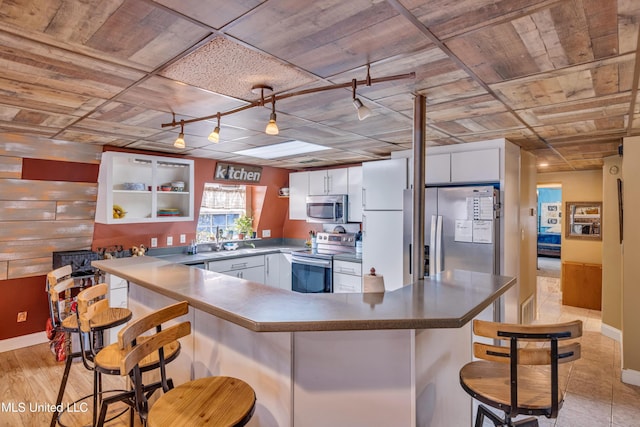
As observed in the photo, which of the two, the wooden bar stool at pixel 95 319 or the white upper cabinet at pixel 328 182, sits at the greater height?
the white upper cabinet at pixel 328 182

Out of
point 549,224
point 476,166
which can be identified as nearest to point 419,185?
point 476,166

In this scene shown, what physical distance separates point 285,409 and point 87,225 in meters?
3.69

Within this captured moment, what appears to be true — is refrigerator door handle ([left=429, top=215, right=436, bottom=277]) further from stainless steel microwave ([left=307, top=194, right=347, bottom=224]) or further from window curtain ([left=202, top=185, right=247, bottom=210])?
window curtain ([left=202, top=185, right=247, bottom=210])

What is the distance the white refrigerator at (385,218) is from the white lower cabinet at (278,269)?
1512 millimetres

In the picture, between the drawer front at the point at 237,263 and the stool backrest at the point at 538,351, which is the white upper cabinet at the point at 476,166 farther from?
the drawer front at the point at 237,263

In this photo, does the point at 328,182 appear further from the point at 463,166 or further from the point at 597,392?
the point at 597,392

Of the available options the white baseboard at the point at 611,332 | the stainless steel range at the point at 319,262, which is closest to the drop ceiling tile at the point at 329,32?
the stainless steel range at the point at 319,262

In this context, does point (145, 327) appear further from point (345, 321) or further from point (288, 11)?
point (288, 11)

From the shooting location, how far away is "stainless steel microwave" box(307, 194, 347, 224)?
5.14 meters

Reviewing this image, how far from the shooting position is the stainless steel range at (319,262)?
4902mm

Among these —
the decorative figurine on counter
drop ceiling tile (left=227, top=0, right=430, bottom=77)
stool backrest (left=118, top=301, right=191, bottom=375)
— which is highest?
drop ceiling tile (left=227, top=0, right=430, bottom=77)

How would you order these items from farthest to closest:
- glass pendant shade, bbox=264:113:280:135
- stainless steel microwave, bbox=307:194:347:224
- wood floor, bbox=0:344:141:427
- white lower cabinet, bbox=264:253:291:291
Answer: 1. white lower cabinet, bbox=264:253:291:291
2. stainless steel microwave, bbox=307:194:347:224
3. wood floor, bbox=0:344:141:427
4. glass pendant shade, bbox=264:113:280:135

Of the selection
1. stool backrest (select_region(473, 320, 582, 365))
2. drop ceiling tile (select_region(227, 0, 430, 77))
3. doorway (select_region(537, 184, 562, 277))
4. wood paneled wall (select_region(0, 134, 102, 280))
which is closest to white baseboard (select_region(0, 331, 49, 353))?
wood paneled wall (select_region(0, 134, 102, 280))

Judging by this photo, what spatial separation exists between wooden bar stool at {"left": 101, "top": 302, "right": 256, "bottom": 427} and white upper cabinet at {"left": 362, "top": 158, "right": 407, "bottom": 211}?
2910 mm
